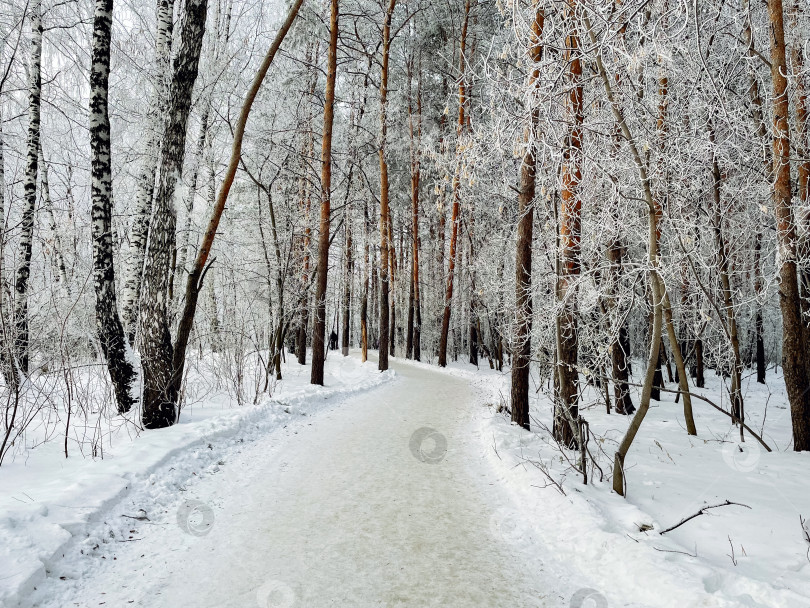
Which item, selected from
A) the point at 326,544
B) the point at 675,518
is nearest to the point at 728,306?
the point at 675,518

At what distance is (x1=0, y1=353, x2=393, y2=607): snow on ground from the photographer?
116 inches

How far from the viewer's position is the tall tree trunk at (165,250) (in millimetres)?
6277

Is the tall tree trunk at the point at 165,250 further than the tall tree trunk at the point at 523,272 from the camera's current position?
No

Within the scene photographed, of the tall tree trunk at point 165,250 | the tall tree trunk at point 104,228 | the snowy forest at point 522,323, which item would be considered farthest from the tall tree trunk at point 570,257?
the tall tree trunk at point 104,228

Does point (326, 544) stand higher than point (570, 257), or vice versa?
point (570, 257)

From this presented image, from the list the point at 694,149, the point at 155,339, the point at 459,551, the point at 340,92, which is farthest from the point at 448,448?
the point at 340,92

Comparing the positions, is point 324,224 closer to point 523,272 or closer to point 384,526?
point 523,272

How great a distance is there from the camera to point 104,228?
22.7 ft

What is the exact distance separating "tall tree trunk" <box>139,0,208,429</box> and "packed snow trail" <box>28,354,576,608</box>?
1461mm

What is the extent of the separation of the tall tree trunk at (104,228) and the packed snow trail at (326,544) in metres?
2.24

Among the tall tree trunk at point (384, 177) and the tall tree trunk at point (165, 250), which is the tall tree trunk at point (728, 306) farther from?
the tall tree trunk at point (384, 177)

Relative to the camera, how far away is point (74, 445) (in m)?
5.18

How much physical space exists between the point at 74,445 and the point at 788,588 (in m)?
6.67

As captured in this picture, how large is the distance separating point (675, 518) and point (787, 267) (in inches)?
209
